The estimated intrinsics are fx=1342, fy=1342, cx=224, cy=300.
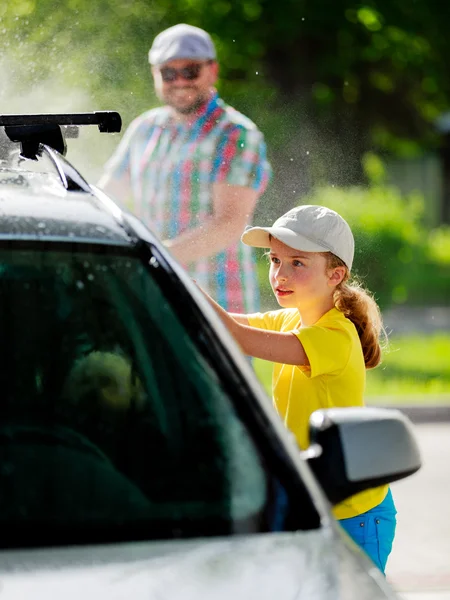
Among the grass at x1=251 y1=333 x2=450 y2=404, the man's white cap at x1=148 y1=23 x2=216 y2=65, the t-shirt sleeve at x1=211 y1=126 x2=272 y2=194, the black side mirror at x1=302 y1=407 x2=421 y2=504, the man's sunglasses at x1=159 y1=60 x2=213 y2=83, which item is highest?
the man's white cap at x1=148 y1=23 x2=216 y2=65

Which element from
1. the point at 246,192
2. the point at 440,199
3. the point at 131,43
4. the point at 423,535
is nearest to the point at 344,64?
the point at 131,43

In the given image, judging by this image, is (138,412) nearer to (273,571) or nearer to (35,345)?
(35,345)

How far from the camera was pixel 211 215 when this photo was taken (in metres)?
4.95

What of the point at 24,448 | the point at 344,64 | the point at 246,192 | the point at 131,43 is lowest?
the point at 24,448

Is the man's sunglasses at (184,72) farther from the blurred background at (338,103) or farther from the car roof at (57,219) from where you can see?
the car roof at (57,219)

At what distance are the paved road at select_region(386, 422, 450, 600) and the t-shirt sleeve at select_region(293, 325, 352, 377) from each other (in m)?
2.12

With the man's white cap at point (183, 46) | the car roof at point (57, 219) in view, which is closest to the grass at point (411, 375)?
the man's white cap at point (183, 46)

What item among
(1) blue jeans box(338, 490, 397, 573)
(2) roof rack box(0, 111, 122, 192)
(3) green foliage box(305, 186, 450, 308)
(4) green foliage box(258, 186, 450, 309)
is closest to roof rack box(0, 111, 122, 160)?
(2) roof rack box(0, 111, 122, 192)

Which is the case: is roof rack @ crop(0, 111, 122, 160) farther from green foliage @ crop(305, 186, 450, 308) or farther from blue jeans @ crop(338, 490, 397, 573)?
green foliage @ crop(305, 186, 450, 308)

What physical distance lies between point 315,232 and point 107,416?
54.8 inches

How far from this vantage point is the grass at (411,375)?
10.6 metres

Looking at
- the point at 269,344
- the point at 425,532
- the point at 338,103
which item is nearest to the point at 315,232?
the point at 269,344

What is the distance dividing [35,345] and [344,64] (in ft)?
49.2

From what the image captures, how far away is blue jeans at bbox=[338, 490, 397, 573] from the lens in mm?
3524
